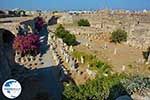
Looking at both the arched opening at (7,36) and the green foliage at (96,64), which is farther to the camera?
the arched opening at (7,36)

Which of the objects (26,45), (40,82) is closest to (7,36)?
(26,45)

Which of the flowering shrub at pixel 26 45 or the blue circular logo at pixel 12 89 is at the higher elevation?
the blue circular logo at pixel 12 89

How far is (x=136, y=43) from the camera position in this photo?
4378 cm

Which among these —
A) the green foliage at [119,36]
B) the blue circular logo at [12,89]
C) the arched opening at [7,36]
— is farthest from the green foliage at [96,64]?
the green foliage at [119,36]

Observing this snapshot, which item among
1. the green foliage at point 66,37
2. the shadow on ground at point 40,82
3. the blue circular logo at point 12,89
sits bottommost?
the shadow on ground at point 40,82

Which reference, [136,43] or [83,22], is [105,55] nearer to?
[136,43]

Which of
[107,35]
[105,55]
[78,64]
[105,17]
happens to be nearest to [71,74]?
[78,64]

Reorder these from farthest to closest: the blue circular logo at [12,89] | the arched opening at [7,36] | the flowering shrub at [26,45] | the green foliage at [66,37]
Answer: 1. the green foliage at [66,37]
2. the arched opening at [7,36]
3. the flowering shrub at [26,45]
4. the blue circular logo at [12,89]

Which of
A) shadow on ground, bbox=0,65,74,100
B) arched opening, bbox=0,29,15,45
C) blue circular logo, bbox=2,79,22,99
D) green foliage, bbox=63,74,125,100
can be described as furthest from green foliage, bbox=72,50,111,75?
blue circular logo, bbox=2,79,22,99

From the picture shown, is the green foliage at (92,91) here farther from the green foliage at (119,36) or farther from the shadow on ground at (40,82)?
the green foliage at (119,36)

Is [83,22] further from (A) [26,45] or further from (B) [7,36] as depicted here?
(A) [26,45]

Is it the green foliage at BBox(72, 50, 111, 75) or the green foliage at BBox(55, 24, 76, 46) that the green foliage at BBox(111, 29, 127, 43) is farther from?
the green foliage at BBox(72, 50, 111, 75)

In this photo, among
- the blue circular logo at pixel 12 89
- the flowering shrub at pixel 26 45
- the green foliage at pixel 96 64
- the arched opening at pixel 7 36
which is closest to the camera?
the blue circular logo at pixel 12 89

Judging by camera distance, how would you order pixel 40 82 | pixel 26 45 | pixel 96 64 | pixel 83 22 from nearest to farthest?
pixel 40 82
pixel 96 64
pixel 26 45
pixel 83 22
